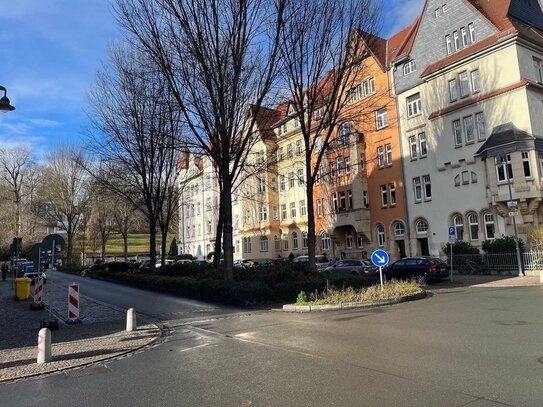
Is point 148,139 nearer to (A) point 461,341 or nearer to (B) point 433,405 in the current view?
(A) point 461,341

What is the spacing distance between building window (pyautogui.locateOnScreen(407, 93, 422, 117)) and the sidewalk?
3140cm

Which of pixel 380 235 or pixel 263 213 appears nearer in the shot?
pixel 380 235

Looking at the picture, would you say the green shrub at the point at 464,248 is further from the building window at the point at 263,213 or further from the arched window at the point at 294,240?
the building window at the point at 263,213

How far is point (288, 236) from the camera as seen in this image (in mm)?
55719

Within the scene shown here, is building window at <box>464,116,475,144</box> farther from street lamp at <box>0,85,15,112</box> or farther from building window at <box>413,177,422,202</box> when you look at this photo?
street lamp at <box>0,85,15,112</box>

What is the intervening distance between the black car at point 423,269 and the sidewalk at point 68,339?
16.4 m

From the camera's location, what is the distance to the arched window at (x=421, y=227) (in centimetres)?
3841

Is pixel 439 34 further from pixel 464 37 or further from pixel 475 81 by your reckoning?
pixel 475 81

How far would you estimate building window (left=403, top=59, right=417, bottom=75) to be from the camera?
39.9 metres

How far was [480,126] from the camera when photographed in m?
33.7

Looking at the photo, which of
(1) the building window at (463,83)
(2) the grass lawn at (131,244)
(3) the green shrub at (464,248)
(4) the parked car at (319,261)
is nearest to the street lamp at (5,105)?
(4) the parked car at (319,261)

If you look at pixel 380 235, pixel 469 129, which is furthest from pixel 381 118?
pixel 380 235

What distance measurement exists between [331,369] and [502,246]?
2513 cm

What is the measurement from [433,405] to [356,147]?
40.6 m
